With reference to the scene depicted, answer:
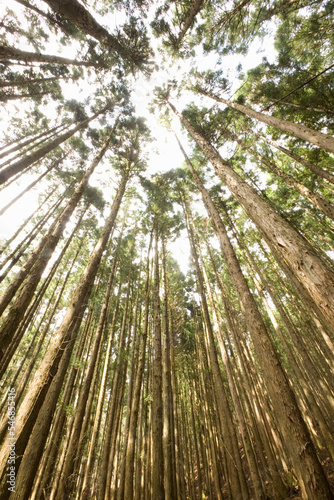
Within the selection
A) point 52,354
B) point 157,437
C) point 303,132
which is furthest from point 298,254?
point 303,132

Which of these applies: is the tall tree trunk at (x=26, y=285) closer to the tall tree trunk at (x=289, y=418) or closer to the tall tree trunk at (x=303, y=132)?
→ the tall tree trunk at (x=289, y=418)

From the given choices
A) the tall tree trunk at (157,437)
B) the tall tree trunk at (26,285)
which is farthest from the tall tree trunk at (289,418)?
the tall tree trunk at (26,285)

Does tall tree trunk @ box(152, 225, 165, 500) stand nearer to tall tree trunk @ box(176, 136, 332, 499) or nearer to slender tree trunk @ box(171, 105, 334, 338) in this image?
tall tree trunk @ box(176, 136, 332, 499)

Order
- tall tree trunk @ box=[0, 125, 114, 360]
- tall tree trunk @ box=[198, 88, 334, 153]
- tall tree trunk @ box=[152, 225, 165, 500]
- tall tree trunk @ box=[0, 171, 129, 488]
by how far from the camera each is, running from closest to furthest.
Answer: tall tree trunk @ box=[0, 171, 129, 488]
tall tree trunk @ box=[0, 125, 114, 360]
tall tree trunk @ box=[152, 225, 165, 500]
tall tree trunk @ box=[198, 88, 334, 153]

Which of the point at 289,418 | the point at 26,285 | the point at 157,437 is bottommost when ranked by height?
the point at 289,418

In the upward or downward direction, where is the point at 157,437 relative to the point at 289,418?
upward

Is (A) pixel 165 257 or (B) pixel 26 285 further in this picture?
(A) pixel 165 257

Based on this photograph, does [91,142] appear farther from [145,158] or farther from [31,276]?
[31,276]

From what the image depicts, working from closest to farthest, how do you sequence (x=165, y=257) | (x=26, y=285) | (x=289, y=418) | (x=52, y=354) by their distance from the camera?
(x=289, y=418)
(x=52, y=354)
(x=26, y=285)
(x=165, y=257)

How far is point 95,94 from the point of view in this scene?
11.4 metres

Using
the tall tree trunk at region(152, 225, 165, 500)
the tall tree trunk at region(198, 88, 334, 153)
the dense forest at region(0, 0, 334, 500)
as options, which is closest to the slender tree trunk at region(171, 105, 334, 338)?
the dense forest at region(0, 0, 334, 500)

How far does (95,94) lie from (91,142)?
269 cm

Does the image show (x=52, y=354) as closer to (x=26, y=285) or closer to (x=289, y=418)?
(x=26, y=285)

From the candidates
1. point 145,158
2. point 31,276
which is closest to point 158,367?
point 31,276
